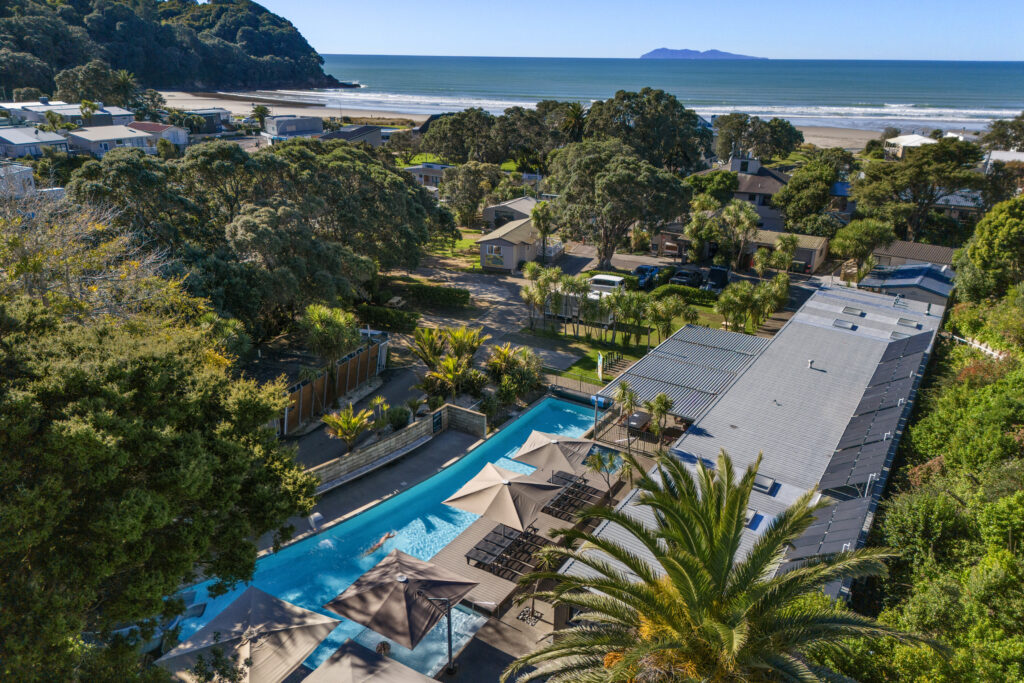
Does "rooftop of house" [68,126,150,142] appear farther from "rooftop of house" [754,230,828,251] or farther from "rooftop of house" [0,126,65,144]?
"rooftop of house" [754,230,828,251]

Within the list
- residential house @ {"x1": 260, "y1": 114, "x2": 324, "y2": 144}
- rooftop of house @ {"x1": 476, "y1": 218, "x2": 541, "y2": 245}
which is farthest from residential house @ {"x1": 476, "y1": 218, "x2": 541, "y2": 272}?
residential house @ {"x1": 260, "y1": 114, "x2": 324, "y2": 144}

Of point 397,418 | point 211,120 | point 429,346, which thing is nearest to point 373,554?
point 397,418

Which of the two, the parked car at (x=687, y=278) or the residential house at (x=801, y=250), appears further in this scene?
the residential house at (x=801, y=250)

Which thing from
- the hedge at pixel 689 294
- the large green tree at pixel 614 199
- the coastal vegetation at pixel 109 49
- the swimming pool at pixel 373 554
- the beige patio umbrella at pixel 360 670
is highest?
the coastal vegetation at pixel 109 49

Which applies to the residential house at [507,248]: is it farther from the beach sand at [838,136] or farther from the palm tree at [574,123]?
the beach sand at [838,136]

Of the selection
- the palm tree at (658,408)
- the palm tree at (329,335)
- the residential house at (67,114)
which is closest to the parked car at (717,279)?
the palm tree at (658,408)

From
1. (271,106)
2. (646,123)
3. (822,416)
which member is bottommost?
(822,416)

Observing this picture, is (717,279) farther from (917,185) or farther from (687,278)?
(917,185)
